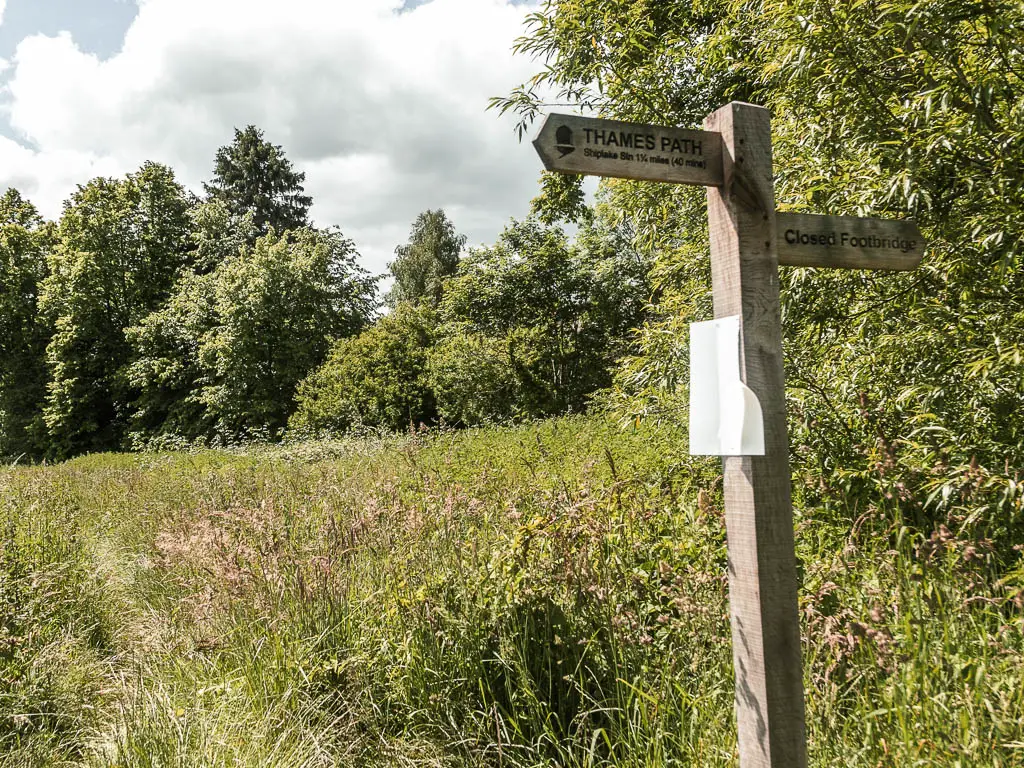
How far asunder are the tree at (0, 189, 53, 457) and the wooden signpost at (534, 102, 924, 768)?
29197mm

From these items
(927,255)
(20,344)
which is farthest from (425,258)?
(927,255)

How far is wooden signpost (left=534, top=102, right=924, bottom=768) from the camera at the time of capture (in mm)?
1684

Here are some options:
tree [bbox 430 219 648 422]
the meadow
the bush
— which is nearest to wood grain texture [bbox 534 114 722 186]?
the meadow

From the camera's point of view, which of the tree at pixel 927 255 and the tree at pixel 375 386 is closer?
the tree at pixel 927 255

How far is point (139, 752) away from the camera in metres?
2.47

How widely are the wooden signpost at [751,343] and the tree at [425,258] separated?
26304 mm

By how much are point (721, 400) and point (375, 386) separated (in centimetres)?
1510

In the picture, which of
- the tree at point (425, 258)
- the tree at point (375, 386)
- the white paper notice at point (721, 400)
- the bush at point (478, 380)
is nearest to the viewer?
the white paper notice at point (721, 400)

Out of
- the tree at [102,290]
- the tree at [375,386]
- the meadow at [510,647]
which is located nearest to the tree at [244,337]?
the tree at [102,290]

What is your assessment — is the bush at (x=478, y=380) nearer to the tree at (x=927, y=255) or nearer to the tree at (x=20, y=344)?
the tree at (x=927, y=255)

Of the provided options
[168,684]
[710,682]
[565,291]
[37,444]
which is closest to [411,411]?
[565,291]

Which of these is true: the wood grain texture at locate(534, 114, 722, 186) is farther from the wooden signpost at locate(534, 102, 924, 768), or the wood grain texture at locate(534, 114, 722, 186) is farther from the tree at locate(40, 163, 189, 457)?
the tree at locate(40, 163, 189, 457)

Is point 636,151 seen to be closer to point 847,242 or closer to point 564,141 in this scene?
point 564,141

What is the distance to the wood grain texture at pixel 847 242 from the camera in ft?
6.08
